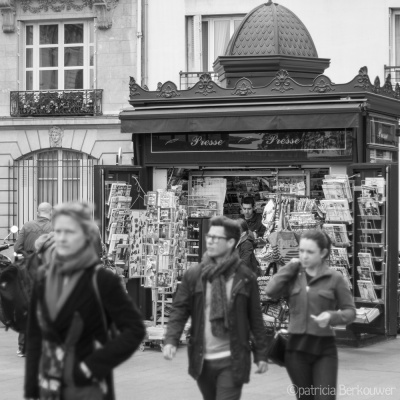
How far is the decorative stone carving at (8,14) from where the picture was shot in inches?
1021

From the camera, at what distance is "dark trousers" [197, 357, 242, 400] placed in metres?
7.11

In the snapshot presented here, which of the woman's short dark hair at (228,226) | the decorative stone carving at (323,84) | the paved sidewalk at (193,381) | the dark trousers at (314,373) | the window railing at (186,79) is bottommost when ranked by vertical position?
the paved sidewalk at (193,381)

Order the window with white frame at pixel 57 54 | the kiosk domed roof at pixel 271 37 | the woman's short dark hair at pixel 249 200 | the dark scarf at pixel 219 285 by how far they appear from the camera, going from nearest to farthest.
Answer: the dark scarf at pixel 219 285
the kiosk domed roof at pixel 271 37
the woman's short dark hair at pixel 249 200
the window with white frame at pixel 57 54

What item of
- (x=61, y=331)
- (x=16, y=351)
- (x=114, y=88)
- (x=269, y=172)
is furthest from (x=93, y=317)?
(x=114, y=88)

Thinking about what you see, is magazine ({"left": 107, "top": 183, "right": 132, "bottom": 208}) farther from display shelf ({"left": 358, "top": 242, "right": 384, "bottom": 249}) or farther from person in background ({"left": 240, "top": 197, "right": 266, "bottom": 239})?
display shelf ({"left": 358, "top": 242, "right": 384, "bottom": 249})

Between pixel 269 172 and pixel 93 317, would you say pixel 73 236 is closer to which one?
pixel 93 317

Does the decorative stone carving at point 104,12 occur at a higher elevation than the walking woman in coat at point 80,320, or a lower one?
higher

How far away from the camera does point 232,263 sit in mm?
7484

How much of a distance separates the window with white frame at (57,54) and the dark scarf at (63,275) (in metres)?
20.8

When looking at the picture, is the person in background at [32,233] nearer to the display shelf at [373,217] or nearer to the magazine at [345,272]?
the magazine at [345,272]

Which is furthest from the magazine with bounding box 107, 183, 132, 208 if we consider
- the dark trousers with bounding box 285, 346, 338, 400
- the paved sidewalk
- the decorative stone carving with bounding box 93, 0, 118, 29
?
the decorative stone carving with bounding box 93, 0, 118, 29

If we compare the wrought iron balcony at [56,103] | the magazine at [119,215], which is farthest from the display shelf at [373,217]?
the wrought iron balcony at [56,103]

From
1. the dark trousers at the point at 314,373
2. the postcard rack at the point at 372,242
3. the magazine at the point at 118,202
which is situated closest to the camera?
the dark trousers at the point at 314,373

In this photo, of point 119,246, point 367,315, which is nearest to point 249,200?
point 119,246
